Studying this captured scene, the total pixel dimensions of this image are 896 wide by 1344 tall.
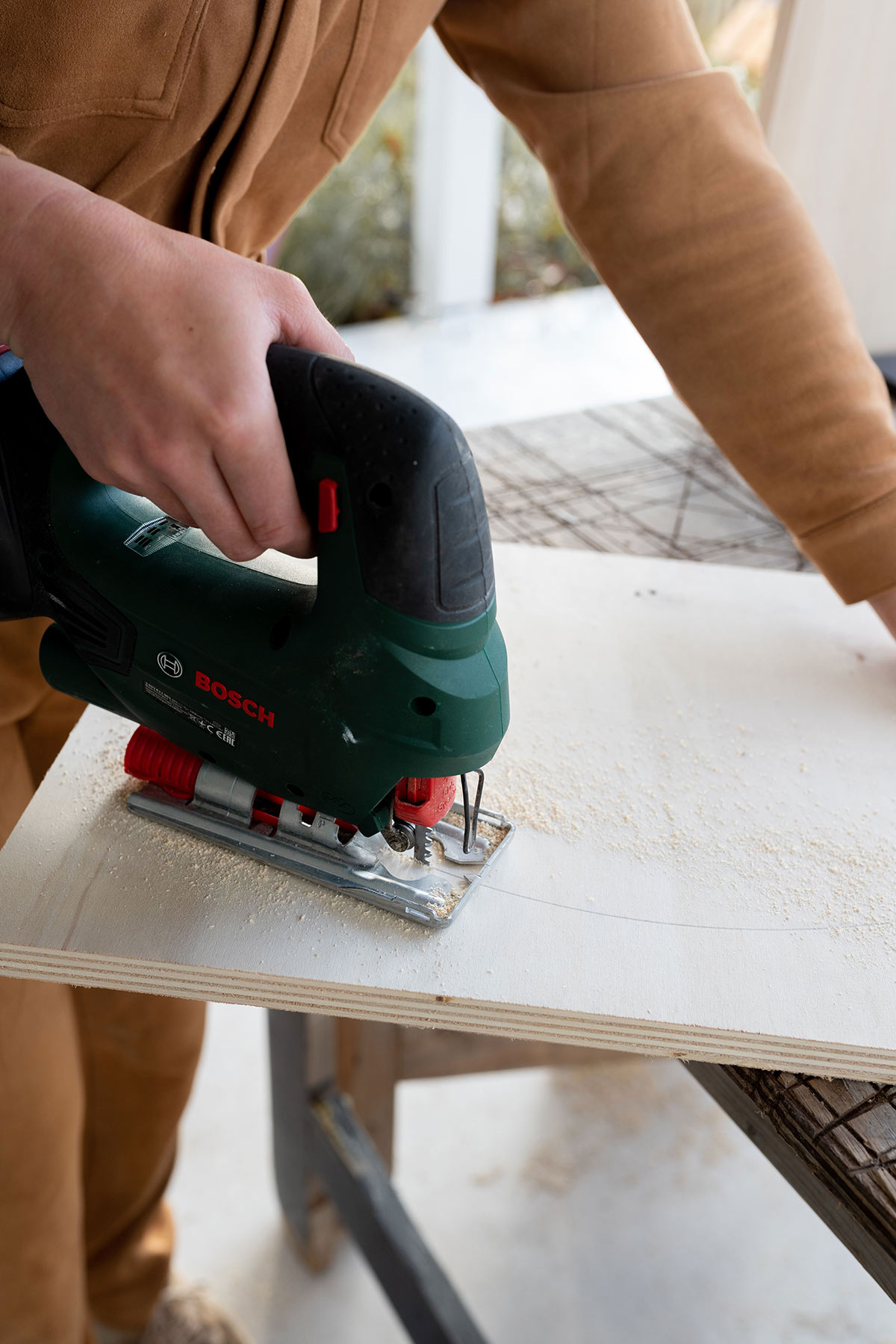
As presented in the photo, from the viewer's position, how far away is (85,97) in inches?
31.5

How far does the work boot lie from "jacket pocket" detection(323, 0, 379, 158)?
1589 mm

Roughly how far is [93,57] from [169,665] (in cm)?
45

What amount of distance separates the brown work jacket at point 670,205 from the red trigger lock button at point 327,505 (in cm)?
37

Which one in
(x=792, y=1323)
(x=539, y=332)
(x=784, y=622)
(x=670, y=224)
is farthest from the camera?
(x=539, y=332)

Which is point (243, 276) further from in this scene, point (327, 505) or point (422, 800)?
point (422, 800)

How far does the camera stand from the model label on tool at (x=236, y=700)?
80cm

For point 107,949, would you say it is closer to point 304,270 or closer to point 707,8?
point 304,270

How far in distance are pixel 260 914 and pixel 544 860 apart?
23 centimetres

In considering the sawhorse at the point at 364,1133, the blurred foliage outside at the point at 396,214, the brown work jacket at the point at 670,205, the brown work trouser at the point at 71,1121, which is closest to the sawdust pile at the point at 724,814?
the brown work jacket at the point at 670,205

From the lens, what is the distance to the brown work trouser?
3.51ft

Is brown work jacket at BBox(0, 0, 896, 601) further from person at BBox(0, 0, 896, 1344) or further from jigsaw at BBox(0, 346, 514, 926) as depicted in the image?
jigsaw at BBox(0, 346, 514, 926)

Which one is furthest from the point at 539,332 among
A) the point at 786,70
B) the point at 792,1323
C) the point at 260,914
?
the point at 260,914

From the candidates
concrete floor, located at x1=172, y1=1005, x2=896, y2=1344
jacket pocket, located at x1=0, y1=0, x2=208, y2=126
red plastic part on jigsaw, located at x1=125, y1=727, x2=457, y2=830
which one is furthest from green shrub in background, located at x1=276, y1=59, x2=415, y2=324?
red plastic part on jigsaw, located at x1=125, y1=727, x2=457, y2=830

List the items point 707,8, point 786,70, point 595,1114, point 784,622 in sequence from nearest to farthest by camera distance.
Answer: point 784,622, point 786,70, point 595,1114, point 707,8
